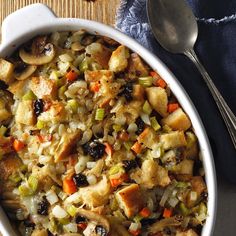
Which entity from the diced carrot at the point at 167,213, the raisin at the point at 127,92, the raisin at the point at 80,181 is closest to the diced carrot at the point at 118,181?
the raisin at the point at 80,181

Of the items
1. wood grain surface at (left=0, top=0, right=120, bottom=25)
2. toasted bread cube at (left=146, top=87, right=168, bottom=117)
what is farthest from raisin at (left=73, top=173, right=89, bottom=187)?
wood grain surface at (left=0, top=0, right=120, bottom=25)

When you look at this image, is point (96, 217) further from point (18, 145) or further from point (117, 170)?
point (18, 145)

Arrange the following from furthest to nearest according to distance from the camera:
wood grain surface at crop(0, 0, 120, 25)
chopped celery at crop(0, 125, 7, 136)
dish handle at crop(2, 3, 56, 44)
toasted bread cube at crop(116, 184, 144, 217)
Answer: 1. wood grain surface at crop(0, 0, 120, 25)
2. chopped celery at crop(0, 125, 7, 136)
3. dish handle at crop(2, 3, 56, 44)
4. toasted bread cube at crop(116, 184, 144, 217)

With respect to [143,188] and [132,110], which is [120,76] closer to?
[132,110]

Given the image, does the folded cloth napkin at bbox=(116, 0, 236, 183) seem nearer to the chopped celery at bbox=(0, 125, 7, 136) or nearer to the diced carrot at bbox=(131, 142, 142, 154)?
the diced carrot at bbox=(131, 142, 142, 154)

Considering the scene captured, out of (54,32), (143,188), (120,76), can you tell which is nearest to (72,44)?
(54,32)

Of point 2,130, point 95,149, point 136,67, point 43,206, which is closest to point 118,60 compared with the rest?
point 136,67

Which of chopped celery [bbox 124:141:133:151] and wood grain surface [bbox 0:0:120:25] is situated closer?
chopped celery [bbox 124:141:133:151]
